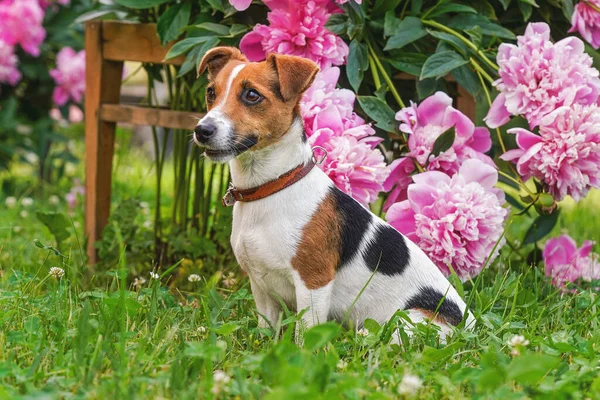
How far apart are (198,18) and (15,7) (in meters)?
2.07

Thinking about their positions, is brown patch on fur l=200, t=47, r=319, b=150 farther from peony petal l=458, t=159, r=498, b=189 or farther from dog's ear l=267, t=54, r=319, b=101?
peony petal l=458, t=159, r=498, b=189

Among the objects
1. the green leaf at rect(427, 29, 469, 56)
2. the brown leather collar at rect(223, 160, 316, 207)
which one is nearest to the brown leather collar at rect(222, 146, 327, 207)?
the brown leather collar at rect(223, 160, 316, 207)

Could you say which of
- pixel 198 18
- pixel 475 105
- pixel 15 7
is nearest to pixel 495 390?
pixel 475 105

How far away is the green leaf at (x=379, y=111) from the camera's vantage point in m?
2.73

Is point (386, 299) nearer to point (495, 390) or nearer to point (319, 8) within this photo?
point (495, 390)

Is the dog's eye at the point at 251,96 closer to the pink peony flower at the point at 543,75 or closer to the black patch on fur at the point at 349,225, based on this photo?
the black patch on fur at the point at 349,225

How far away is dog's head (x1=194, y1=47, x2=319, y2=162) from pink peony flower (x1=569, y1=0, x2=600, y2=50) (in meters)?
1.09

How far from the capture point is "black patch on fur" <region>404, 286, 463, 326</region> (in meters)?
2.46

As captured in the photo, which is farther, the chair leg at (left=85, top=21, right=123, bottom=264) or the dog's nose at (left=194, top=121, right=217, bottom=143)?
the chair leg at (left=85, top=21, right=123, bottom=264)

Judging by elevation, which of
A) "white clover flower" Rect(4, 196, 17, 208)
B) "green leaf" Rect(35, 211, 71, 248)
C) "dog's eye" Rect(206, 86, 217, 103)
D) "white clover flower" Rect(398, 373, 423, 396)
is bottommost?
"white clover flower" Rect(4, 196, 17, 208)

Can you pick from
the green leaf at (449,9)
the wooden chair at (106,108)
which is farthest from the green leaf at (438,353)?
the wooden chair at (106,108)

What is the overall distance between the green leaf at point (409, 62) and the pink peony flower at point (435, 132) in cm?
13

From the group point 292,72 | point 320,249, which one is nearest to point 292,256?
point 320,249

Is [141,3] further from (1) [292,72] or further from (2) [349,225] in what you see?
(2) [349,225]
